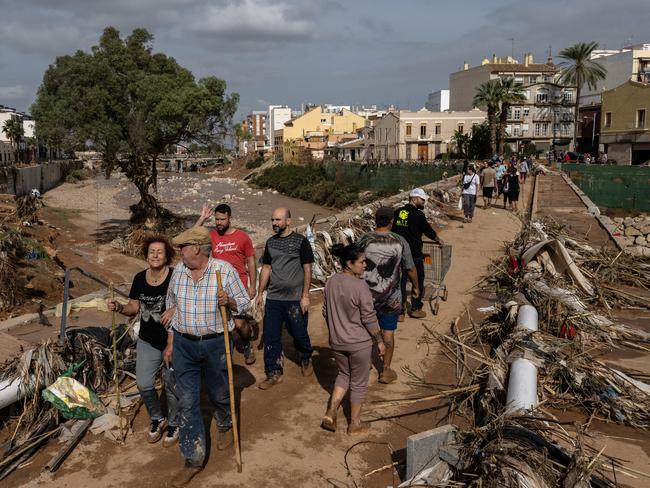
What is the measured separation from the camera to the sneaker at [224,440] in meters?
4.54

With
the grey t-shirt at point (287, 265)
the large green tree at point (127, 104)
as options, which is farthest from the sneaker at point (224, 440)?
the large green tree at point (127, 104)

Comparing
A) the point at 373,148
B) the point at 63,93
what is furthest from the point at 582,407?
the point at 373,148

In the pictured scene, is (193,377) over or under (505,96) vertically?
under

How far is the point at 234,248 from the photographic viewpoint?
5.98 meters

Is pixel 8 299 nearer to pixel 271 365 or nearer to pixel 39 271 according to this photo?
pixel 39 271

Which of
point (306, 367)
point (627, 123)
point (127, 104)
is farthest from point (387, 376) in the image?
point (627, 123)

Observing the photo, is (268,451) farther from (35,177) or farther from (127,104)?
(35,177)

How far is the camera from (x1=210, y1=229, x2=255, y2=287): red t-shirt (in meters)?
5.98

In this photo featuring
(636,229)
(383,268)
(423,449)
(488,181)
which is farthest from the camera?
(636,229)

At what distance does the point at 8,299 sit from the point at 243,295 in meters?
8.72

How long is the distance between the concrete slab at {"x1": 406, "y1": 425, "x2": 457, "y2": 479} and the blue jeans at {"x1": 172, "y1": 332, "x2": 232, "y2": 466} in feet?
4.91

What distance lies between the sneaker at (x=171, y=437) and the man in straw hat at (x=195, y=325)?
42 centimetres

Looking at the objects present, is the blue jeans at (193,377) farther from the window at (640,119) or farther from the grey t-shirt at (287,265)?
the window at (640,119)

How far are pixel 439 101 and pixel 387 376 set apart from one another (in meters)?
129
